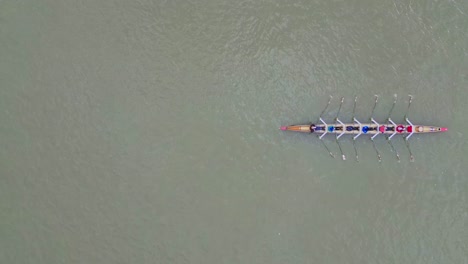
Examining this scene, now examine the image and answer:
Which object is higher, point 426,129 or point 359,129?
point 426,129

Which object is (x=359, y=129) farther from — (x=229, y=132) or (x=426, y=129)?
(x=229, y=132)

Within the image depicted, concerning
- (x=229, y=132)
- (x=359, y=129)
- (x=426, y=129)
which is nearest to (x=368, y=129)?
(x=359, y=129)

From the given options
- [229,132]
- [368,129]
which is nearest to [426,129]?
[368,129]

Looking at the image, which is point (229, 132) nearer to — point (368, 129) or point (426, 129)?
point (368, 129)

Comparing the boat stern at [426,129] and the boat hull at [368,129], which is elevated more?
the boat stern at [426,129]

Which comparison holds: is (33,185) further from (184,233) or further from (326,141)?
(326,141)

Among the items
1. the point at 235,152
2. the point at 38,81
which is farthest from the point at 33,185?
the point at 235,152

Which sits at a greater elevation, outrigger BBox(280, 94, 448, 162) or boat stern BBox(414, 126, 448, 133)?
boat stern BBox(414, 126, 448, 133)

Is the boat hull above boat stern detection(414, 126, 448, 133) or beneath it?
beneath
